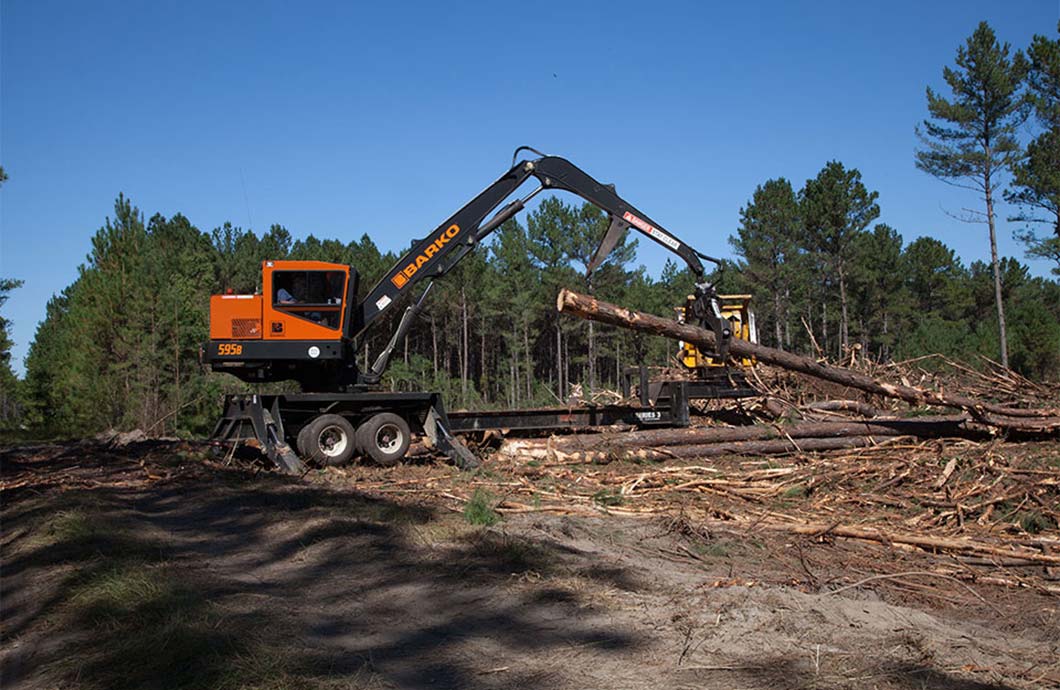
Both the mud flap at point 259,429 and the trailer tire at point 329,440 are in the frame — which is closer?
the mud flap at point 259,429

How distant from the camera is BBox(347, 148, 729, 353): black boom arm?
1471cm

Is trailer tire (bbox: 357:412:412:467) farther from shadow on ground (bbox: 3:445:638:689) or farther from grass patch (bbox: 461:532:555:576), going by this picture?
grass patch (bbox: 461:532:555:576)

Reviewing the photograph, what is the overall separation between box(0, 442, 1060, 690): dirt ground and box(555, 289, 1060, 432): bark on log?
4.45 metres

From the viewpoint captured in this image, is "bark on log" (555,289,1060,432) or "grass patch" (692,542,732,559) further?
"bark on log" (555,289,1060,432)

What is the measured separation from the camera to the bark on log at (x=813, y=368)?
539 inches

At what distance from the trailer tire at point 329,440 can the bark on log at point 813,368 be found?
410 cm

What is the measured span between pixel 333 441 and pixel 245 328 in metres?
2.33

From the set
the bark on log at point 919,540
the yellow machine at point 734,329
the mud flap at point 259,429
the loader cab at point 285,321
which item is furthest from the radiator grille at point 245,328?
the yellow machine at point 734,329

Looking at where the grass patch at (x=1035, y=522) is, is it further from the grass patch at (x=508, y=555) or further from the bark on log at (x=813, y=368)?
the grass patch at (x=508, y=555)

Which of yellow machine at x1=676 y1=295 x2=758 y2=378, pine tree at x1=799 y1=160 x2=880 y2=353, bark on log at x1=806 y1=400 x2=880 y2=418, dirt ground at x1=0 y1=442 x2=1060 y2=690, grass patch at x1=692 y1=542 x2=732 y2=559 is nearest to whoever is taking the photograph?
dirt ground at x1=0 y1=442 x2=1060 y2=690

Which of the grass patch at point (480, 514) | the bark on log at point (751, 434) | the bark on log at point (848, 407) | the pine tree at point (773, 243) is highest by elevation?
the pine tree at point (773, 243)

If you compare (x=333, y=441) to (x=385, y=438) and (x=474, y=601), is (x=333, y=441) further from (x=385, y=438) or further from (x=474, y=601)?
(x=474, y=601)

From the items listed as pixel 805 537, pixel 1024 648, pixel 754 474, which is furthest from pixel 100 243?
pixel 1024 648

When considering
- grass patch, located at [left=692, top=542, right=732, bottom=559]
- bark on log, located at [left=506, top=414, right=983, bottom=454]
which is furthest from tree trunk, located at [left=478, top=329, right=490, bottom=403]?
grass patch, located at [left=692, top=542, right=732, bottom=559]
